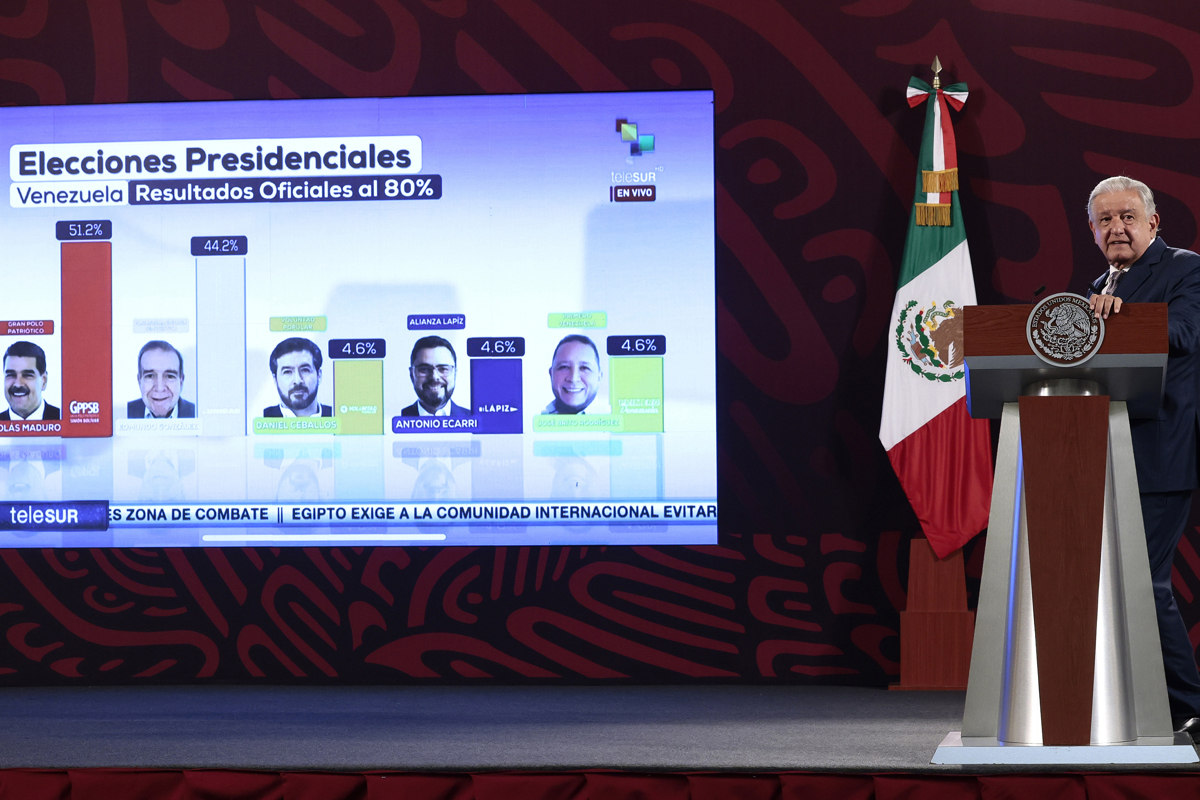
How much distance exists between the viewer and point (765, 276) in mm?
4172

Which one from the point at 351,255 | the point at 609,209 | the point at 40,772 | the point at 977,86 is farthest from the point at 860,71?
the point at 40,772

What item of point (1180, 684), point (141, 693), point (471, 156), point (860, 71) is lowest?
point (141, 693)

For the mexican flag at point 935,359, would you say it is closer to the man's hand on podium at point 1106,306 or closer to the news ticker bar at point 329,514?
the news ticker bar at point 329,514

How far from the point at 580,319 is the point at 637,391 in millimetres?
351

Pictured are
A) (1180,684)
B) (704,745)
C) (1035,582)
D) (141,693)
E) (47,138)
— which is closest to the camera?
(1035,582)

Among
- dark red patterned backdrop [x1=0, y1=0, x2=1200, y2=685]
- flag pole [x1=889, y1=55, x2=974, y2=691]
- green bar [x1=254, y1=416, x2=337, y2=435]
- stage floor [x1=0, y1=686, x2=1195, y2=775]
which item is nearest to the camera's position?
stage floor [x1=0, y1=686, x2=1195, y2=775]

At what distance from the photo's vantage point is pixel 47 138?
431 cm

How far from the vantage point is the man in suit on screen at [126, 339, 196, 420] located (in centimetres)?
425

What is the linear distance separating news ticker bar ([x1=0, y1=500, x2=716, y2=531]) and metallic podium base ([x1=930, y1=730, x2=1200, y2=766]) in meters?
1.87

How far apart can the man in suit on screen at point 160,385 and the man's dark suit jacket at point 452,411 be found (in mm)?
829

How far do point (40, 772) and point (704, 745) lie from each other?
1.67 meters

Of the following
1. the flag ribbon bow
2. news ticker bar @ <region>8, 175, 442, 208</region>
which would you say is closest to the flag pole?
the flag ribbon bow

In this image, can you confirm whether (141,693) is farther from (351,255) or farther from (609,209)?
(609,209)

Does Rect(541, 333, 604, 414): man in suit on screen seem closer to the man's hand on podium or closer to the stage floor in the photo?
the stage floor
